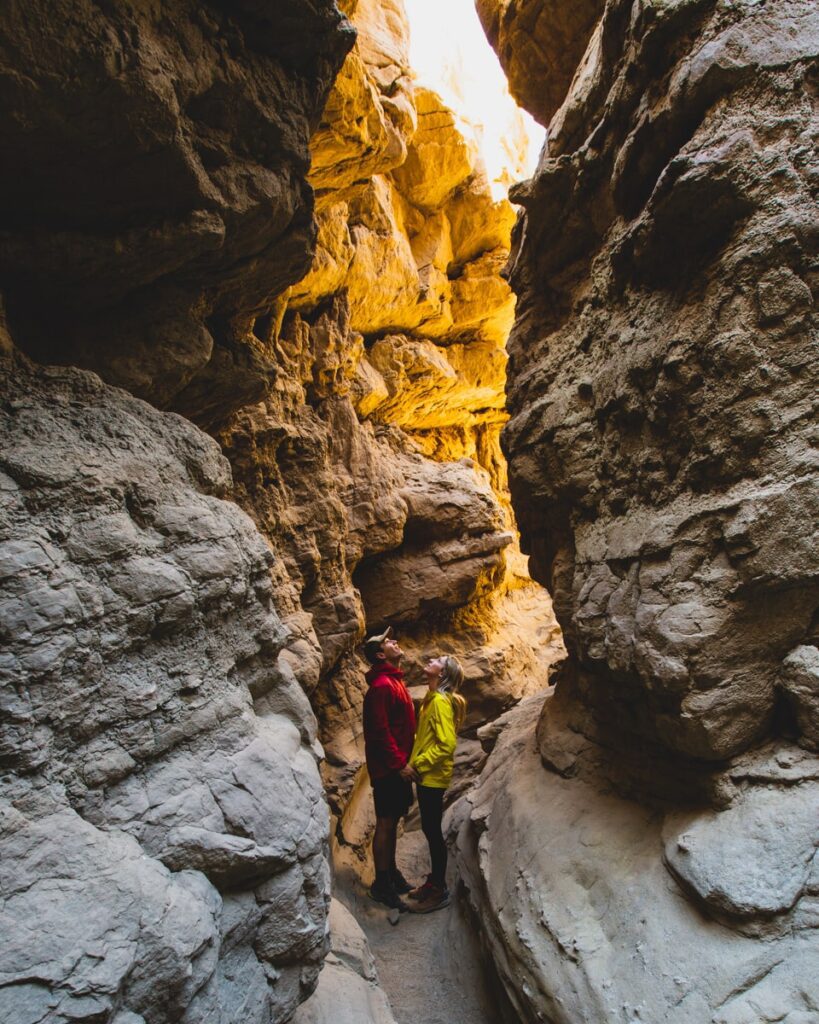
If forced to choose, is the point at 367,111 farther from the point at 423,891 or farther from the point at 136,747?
the point at 423,891

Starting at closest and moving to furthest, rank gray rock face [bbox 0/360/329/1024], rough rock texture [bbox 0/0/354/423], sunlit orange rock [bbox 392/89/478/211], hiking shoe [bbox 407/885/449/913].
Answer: gray rock face [bbox 0/360/329/1024]
rough rock texture [bbox 0/0/354/423]
hiking shoe [bbox 407/885/449/913]
sunlit orange rock [bbox 392/89/478/211]

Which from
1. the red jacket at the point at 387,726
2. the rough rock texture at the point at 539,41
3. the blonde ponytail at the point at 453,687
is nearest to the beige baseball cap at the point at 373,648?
the red jacket at the point at 387,726

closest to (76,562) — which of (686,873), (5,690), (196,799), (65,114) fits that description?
(5,690)

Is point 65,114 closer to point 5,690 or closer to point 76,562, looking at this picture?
point 76,562

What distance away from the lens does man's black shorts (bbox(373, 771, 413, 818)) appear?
6000 mm

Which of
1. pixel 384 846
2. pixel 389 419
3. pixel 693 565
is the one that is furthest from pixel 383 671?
pixel 389 419

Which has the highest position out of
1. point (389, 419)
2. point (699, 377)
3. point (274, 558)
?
point (389, 419)

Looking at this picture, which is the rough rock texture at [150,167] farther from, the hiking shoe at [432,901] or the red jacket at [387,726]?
the hiking shoe at [432,901]

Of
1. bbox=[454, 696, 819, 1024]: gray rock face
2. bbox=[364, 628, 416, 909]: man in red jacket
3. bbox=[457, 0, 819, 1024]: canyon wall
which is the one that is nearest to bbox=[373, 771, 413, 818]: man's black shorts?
bbox=[364, 628, 416, 909]: man in red jacket

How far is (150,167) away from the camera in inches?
124

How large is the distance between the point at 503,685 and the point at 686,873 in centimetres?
717

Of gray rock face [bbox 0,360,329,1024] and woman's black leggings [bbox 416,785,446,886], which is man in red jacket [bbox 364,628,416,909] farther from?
gray rock face [bbox 0,360,329,1024]

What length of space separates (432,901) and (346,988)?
236 centimetres

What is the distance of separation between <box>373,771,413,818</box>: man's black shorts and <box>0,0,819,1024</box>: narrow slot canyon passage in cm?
80
